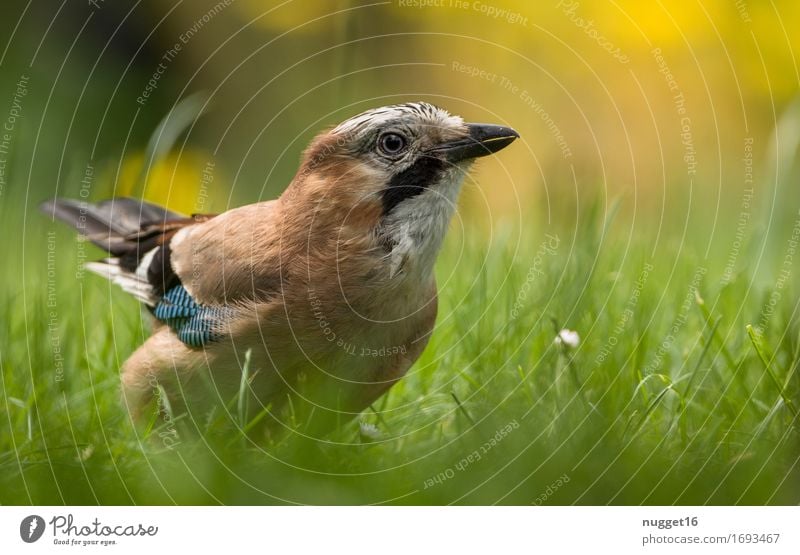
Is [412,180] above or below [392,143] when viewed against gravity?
below

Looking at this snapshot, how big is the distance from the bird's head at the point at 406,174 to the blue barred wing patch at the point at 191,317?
0.54m

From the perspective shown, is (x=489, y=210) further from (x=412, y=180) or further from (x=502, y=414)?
(x=502, y=414)

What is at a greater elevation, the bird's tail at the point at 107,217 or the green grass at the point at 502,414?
the bird's tail at the point at 107,217

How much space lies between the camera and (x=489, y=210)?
16.3 ft

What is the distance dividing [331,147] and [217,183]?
2053 millimetres

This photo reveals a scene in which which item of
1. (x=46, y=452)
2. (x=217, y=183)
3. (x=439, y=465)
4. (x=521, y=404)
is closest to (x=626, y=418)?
(x=521, y=404)

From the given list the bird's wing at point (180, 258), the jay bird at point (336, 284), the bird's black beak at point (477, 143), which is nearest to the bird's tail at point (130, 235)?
the bird's wing at point (180, 258)

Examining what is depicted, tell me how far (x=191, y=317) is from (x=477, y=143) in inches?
49.7

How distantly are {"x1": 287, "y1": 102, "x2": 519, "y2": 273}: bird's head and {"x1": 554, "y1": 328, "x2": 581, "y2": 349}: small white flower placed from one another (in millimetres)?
560

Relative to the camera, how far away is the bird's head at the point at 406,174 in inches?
141
